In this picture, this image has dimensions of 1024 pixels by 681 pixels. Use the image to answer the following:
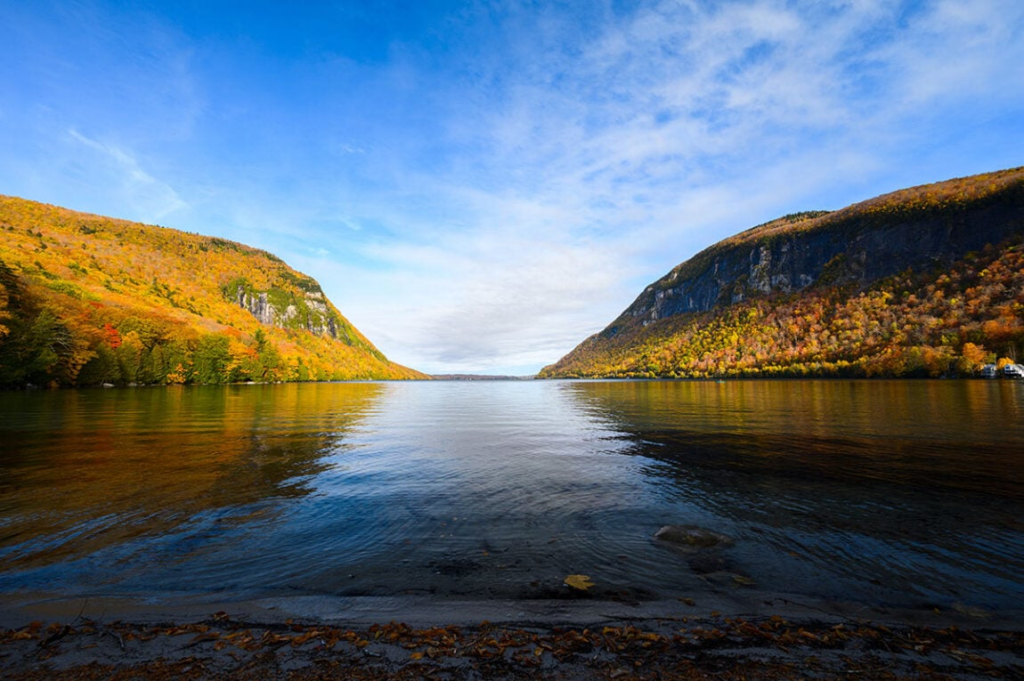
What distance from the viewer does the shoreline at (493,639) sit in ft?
18.8

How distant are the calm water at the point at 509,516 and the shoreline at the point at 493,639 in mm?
708

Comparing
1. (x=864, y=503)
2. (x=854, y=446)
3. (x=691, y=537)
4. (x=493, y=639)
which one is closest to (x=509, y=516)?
(x=691, y=537)

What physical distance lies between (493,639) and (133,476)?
66.9 feet

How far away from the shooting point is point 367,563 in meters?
10.1

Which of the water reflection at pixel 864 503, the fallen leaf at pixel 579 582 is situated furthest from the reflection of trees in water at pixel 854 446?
the fallen leaf at pixel 579 582

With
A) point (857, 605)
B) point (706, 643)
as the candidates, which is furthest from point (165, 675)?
point (857, 605)

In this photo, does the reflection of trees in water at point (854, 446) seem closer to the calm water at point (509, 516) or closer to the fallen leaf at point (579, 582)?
the calm water at point (509, 516)

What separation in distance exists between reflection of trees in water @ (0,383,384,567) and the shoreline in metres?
4.82

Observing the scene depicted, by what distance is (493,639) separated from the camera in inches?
261

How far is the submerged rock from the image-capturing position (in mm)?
11297

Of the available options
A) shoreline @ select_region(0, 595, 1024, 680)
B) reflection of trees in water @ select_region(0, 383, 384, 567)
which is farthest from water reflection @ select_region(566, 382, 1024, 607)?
reflection of trees in water @ select_region(0, 383, 384, 567)

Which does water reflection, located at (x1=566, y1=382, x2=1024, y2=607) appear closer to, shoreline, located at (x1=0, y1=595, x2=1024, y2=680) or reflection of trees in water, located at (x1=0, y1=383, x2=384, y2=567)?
shoreline, located at (x1=0, y1=595, x2=1024, y2=680)

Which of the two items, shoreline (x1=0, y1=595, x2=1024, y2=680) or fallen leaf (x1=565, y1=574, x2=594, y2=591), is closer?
shoreline (x1=0, y1=595, x2=1024, y2=680)

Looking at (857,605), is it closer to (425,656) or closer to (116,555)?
(425,656)
